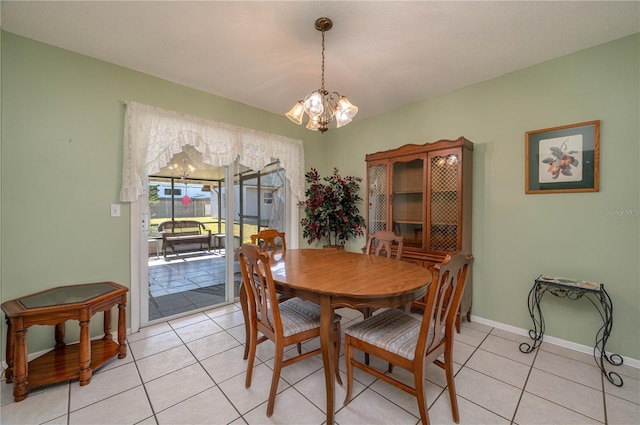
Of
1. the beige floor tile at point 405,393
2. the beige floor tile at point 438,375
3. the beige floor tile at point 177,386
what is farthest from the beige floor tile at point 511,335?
the beige floor tile at point 177,386

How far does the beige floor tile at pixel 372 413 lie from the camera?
1496 mm

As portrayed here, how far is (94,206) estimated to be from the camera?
2.35 m

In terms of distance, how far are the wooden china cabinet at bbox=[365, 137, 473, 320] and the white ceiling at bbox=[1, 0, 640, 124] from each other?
78 centimetres

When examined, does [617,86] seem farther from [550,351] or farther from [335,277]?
[335,277]

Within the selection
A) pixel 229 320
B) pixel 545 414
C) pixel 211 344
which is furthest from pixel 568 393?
pixel 229 320

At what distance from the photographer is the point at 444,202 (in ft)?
8.91

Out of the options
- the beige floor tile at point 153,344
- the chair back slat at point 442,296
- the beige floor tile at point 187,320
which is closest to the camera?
the chair back slat at point 442,296

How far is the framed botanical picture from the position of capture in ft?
7.07

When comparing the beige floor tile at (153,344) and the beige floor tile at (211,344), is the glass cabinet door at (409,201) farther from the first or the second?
the beige floor tile at (153,344)

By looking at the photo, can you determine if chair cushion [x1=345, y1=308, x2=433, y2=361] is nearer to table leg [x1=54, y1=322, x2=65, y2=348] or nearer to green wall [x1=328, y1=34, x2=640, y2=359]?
green wall [x1=328, y1=34, x2=640, y2=359]

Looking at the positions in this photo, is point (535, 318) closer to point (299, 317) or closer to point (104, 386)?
point (299, 317)

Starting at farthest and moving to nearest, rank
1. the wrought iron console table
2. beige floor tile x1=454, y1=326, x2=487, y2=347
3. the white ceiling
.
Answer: beige floor tile x1=454, y1=326, x2=487, y2=347 → the wrought iron console table → the white ceiling

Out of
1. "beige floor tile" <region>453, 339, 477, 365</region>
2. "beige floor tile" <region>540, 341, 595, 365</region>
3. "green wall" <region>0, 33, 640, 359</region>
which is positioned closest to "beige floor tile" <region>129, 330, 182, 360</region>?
"green wall" <region>0, 33, 640, 359</region>

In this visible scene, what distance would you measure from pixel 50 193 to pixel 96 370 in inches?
57.3
